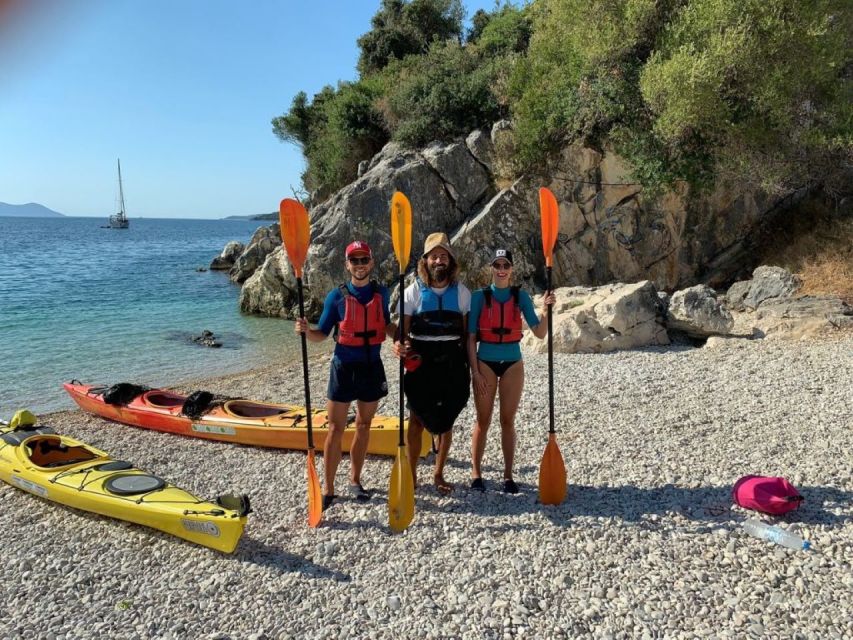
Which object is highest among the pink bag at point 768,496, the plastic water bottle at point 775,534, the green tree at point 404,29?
the green tree at point 404,29

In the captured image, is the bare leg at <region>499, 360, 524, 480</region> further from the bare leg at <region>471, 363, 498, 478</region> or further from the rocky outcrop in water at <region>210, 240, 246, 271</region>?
the rocky outcrop in water at <region>210, 240, 246, 271</region>

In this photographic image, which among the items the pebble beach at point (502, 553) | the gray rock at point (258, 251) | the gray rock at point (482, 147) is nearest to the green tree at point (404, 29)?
the gray rock at point (258, 251)

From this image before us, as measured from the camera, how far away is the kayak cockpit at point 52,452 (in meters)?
5.83

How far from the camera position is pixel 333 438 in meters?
4.58

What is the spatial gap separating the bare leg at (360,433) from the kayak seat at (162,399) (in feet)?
12.8

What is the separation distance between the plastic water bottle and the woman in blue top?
1.84m

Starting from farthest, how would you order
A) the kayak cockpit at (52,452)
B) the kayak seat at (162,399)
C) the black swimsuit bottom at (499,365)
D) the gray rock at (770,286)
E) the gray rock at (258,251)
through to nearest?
the gray rock at (258,251) → the gray rock at (770,286) → the kayak seat at (162,399) → the kayak cockpit at (52,452) → the black swimsuit bottom at (499,365)

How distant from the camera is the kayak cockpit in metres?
5.83

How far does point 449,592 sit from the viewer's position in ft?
11.5

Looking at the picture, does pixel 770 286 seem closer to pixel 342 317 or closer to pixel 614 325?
pixel 614 325

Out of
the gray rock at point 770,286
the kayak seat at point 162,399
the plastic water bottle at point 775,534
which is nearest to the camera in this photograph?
Result: the plastic water bottle at point 775,534

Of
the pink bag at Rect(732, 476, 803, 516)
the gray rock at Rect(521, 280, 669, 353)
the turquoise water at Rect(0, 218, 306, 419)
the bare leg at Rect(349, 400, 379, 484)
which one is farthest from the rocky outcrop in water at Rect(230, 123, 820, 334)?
the bare leg at Rect(349, 400, 379, 484)

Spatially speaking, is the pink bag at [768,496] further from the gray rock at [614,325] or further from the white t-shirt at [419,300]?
the gray rock at [614,325]

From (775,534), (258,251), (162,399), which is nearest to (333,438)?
(775,534)
